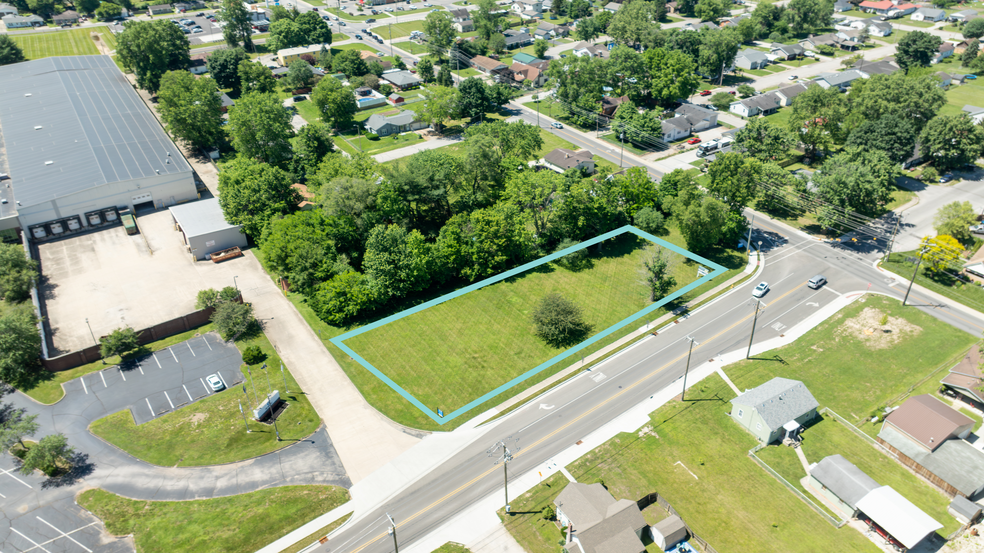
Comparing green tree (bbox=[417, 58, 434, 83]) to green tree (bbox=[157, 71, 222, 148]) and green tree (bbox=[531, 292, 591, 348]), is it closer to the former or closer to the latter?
green tree (bbox=[157, 71, 222, 148])

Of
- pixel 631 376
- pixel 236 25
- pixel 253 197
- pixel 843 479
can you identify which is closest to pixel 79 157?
pixel 253 197

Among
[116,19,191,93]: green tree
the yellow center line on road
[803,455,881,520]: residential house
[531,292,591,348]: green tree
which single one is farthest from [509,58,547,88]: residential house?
[803,455,881,520]: residential house

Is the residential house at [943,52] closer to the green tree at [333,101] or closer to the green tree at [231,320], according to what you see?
the green tree at [333,101]

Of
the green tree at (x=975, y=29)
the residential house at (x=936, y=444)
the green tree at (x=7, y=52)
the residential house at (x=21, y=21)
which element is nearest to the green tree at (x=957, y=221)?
the residential house at (x=936, y=444)

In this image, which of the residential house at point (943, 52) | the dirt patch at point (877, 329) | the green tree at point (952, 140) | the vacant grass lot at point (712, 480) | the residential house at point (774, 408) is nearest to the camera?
the vacant grass lot at point (712, 480)

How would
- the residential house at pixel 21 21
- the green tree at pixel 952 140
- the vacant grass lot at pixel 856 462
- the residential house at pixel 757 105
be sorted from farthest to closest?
the residential house at pixel 21 21 → the residential house at pixel 757 105 → the green tree at pixel 952 140 → the vacant grass lot at pixel 856 462
